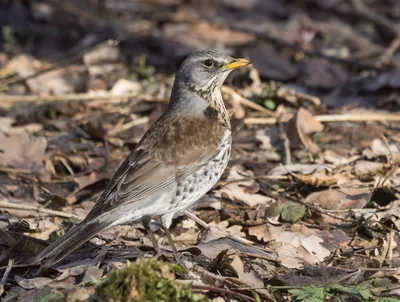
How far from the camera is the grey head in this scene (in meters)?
6.60

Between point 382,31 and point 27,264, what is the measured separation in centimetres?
774

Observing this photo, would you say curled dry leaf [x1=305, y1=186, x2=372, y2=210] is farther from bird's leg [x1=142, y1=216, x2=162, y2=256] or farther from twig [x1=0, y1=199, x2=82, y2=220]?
twig [x1=0, y1=199, x2=82, y2=220]

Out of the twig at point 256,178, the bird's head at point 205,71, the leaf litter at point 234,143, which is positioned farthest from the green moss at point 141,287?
the twig at point 256,178

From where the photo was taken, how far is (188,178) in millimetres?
6059

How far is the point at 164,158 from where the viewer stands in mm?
6074

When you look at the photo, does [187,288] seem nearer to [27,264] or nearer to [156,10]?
[27,264]

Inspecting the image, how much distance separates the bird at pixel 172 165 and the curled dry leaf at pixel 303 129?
4.74ft

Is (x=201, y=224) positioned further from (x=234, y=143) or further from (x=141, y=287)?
(x=141, y=287)

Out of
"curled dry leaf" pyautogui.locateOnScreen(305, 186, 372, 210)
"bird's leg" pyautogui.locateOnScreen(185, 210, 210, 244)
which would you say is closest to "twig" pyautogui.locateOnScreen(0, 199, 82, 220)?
"bird's leg" pyautogui.locateOnScreen(185, 210, 210, 244)

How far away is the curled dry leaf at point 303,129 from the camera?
779cm

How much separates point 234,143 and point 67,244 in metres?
3.05

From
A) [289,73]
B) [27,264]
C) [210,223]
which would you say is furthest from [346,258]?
[289,73]

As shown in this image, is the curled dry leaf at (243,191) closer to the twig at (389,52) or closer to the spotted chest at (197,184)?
the spotted chest at (197,184)

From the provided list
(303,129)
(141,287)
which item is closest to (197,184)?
(141,287)
